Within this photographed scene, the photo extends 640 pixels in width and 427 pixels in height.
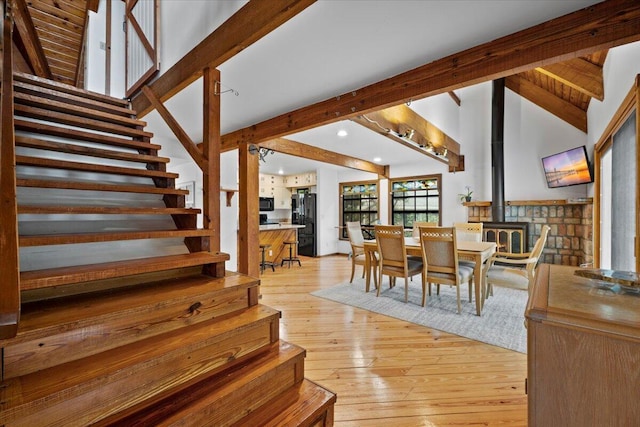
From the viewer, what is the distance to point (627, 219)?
2.49 meters

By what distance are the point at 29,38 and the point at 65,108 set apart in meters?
2.71

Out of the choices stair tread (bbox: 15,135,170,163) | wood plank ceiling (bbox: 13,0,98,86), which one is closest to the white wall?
wood plank ceiling (bbox: 13,0,98,86)

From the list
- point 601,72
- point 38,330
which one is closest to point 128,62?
point 38,330

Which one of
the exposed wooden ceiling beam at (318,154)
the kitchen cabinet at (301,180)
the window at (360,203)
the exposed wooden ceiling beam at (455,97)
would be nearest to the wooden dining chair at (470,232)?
the exposed wooden ceiling beam at (318,154)

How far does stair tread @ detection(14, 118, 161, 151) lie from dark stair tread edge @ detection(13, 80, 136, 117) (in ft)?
2.14

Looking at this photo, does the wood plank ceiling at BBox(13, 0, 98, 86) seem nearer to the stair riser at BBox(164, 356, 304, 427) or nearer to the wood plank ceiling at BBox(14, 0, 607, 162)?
the wood plank ceiling at BBox(14, 0, 607, 162)

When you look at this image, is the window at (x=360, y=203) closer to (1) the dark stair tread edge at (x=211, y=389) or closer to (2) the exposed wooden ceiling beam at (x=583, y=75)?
(2) the exposed wooden ceiling beam at (x=583, y=75)

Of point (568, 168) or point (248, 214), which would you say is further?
point (568, 168)

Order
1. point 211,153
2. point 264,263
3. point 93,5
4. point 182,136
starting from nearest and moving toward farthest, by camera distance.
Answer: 1. point 211,153
2. point 182,136
3. point 93,5
4. point 264,263

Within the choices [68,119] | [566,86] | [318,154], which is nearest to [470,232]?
[566,86]

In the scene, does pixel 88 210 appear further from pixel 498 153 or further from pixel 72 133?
pixel 498 153

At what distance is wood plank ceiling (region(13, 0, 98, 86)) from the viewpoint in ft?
12.7

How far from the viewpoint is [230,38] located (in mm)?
1948

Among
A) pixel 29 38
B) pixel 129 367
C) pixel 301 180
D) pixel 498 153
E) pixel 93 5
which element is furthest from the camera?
pixel 301 180
